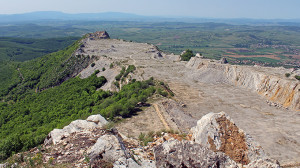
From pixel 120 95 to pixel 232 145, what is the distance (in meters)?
22.6

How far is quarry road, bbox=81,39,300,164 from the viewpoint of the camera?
2136 centimetres

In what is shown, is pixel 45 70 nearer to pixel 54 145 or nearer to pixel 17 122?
pixel 17 122

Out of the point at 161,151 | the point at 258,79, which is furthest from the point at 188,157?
the point at 258,79

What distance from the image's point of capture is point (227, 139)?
1170cm

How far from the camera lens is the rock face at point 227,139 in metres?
10.9

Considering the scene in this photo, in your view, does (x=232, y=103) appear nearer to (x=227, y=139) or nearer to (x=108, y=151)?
(x=227, y=139)

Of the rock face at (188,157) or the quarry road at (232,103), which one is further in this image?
the quarry road at (232,103)

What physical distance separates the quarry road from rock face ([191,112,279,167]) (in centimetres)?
885

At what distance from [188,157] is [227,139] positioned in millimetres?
3641

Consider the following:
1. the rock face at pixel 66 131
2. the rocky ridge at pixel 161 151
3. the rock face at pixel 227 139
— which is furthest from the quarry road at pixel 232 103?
the rock face at pixel 66 131

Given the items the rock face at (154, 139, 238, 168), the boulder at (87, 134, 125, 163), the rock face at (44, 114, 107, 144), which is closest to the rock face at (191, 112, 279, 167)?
the rock face at (154, 139, 238, 168)

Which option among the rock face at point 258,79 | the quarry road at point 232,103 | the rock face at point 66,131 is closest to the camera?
the rock face at point 66,131

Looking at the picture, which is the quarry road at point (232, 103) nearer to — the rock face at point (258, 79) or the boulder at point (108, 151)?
the rock face at point (258, 79)

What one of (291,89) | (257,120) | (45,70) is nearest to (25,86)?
(45,70)
